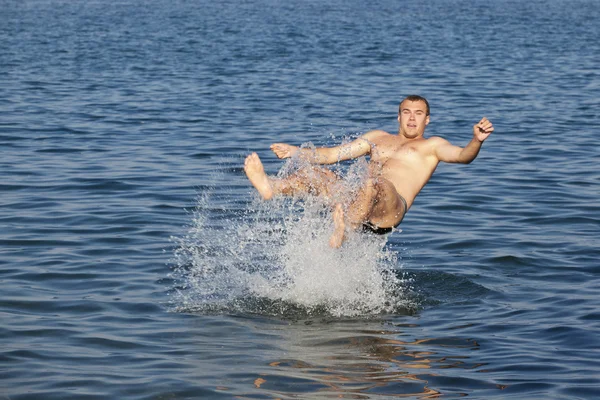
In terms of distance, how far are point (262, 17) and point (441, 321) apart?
41.5 metres

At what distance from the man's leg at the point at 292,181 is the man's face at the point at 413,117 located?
39.0 inches

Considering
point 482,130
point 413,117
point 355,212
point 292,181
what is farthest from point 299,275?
point 482,130

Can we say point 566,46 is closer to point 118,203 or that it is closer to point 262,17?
point 262,17

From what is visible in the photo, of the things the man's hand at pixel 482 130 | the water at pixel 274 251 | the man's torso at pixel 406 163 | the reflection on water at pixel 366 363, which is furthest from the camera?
the man's torso at pixel 406 163

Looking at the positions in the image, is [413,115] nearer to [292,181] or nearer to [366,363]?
[292,181]

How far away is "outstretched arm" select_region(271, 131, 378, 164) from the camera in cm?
952

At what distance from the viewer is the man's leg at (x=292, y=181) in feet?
29.2

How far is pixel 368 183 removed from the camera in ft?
29.1

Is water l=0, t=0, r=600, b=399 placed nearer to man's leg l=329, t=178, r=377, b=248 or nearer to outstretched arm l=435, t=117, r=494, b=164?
man's leg l=329, t=178, r=377, b=248

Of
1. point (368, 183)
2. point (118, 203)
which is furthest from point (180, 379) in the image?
point (118, 203)

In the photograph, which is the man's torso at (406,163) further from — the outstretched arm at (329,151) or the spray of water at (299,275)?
the spray of water at (299,275)

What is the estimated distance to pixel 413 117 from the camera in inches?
398

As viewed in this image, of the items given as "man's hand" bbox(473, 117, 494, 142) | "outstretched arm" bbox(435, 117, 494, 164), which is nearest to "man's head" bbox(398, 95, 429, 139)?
"outstretched arm" bbox(435, 117, 494, 164)

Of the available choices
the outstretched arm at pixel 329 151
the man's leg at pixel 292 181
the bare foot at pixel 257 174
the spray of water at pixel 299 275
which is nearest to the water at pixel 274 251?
the spray of water at pixel 299 275
